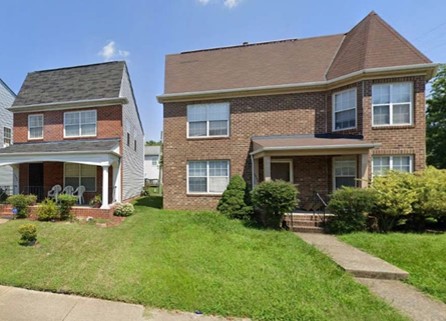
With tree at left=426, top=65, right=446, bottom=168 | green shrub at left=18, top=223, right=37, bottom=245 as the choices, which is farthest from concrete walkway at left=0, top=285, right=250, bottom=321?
tree at left=426, top=65, right=446, bottom=168

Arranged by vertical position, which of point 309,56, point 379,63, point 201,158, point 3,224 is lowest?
point 3,224

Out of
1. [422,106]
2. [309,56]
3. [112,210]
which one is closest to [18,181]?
[112,210]

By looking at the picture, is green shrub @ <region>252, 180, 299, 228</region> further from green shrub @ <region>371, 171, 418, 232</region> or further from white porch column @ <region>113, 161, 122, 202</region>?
white porch column @ <region>113, 161, 122, 202</region>

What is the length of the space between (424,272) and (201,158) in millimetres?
9859

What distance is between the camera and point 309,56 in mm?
13938

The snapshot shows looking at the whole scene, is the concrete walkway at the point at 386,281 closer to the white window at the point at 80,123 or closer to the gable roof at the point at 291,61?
the gable roof at the point at 291,61

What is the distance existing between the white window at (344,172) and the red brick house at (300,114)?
42 millimetres

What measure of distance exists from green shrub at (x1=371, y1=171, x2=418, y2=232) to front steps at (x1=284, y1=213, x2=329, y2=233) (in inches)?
72.2

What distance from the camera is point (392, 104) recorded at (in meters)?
10.8

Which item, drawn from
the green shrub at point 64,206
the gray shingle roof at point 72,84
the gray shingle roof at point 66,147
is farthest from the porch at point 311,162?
the gray shingle roof at point 72,84

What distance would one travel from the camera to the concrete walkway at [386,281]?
3957mm

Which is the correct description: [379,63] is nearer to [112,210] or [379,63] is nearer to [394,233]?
[394,233]

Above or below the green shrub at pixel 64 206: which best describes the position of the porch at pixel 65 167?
above

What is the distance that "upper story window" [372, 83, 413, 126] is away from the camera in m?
10.7
